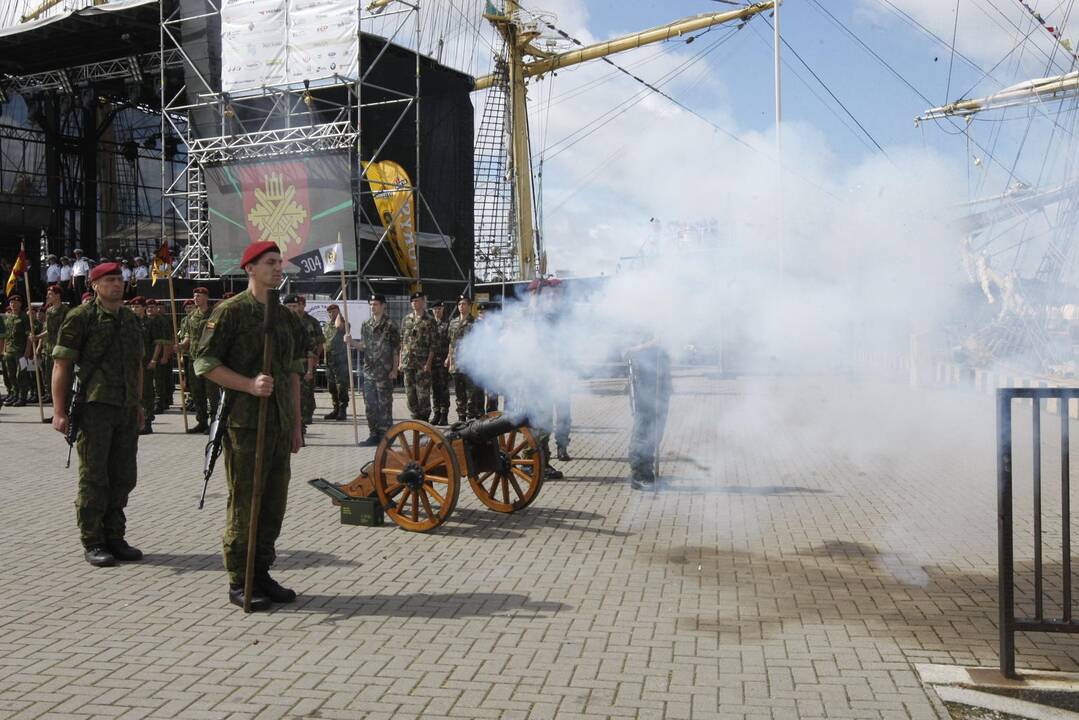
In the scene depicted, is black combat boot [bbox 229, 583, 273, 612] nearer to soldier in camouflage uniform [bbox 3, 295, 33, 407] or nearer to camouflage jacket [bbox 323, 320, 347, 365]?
camouflage jacket [bbox 323, 320, 347, 365]

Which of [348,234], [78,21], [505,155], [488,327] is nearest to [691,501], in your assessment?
[488,327]

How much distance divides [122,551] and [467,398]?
6.80m

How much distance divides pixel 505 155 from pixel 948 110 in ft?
50.2

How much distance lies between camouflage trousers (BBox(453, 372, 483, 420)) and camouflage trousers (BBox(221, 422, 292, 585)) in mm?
6950

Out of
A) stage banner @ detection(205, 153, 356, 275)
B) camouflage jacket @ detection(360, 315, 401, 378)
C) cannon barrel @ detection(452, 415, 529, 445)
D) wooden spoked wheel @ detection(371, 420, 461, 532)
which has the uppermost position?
stage banner @ detection(205, 153, 356, 275)

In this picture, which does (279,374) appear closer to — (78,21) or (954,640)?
(954,640)

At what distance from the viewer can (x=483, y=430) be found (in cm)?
691

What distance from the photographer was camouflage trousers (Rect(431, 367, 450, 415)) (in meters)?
13.3

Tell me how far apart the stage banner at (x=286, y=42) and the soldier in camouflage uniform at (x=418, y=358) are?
8343mm

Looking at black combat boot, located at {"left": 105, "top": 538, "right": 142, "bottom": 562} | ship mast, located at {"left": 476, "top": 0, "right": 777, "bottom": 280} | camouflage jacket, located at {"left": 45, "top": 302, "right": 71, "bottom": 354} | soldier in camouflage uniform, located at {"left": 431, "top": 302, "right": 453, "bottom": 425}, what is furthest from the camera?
ship mast, located at {"left": 476, "top": 0, "right": 777, "bottom": 280}

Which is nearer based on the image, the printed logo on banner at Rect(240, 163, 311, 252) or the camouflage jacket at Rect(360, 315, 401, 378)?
the camouflage jacket at Rect(360, 315, 401, 378)

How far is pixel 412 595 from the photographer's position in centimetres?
A: 506

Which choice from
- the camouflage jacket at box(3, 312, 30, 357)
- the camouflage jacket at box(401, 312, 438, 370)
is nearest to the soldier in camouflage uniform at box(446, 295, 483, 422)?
the camouflage jacket at box(401, 312, 438, 370)

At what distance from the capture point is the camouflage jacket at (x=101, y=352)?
5.70m
